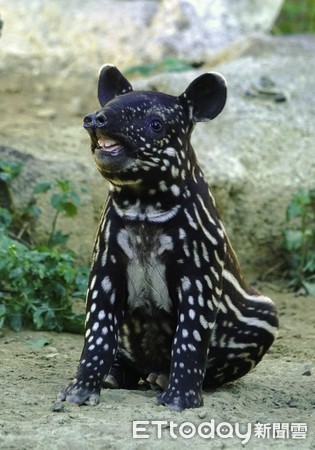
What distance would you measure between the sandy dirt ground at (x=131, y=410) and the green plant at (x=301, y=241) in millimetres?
2044

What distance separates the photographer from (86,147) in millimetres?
9727

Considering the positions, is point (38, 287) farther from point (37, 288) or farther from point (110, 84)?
point (110, 84)

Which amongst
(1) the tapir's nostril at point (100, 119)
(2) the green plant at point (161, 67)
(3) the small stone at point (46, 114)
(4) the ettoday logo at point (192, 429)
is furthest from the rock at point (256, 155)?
(4) the ettoday logo at point (192, 429)

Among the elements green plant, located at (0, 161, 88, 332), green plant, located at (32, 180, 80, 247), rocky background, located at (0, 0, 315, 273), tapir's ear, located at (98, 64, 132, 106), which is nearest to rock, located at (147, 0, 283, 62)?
rocky background, located at (0, 0, 315, 273)

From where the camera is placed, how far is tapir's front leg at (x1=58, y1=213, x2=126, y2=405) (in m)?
5.61

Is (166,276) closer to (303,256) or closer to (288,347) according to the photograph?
(288,347)

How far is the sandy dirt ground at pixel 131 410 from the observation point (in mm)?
4840

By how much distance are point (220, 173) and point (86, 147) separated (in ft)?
3.94

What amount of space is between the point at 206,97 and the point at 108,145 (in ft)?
2.64

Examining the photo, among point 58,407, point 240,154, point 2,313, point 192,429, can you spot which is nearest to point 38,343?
point 2,313

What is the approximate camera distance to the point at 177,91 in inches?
400

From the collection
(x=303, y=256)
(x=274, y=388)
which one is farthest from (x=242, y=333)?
(x=303, y=256)

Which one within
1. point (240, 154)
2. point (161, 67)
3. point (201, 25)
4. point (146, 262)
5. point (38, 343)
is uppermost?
point (201, 25)

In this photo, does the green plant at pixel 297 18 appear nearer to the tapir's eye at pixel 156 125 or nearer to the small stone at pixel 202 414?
the tapir's eye at pixel 156 125
